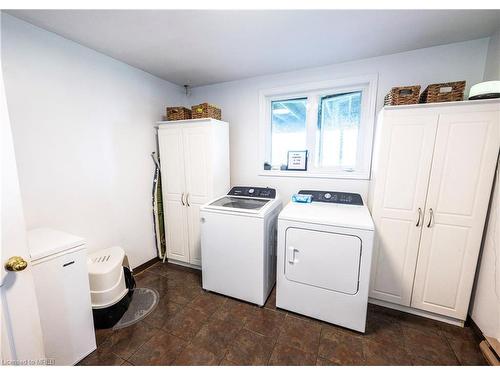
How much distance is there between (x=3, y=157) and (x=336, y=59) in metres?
2.64

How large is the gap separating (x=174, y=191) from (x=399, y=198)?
7.94 ft

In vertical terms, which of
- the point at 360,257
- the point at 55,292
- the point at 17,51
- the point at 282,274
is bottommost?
the point at 282,274

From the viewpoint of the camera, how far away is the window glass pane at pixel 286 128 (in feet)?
8.63

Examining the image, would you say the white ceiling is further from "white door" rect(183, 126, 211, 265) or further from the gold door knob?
the gold door knob

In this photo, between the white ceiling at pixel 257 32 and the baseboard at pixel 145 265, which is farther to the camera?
the baseboard at pixel 145 265

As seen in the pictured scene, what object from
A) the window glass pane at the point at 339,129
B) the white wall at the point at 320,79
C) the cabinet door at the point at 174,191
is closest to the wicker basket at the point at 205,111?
the cabinet door at the point at 174,191

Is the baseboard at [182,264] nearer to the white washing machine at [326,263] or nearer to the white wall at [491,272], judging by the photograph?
the white washing machine at [326,263]

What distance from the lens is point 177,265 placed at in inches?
112

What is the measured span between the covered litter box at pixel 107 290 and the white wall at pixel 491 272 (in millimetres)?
2920

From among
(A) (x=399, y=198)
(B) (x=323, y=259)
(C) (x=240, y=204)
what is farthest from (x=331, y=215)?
(C) (x=240, y=204)

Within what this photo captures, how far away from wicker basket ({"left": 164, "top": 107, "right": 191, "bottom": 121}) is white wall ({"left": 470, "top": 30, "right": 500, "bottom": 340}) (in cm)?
289

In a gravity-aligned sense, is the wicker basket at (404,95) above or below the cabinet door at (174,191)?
above

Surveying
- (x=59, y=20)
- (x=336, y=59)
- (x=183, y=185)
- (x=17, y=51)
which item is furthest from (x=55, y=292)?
(x=336, y=59)

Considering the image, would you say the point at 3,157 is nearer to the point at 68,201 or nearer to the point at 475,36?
the point at 68,201
